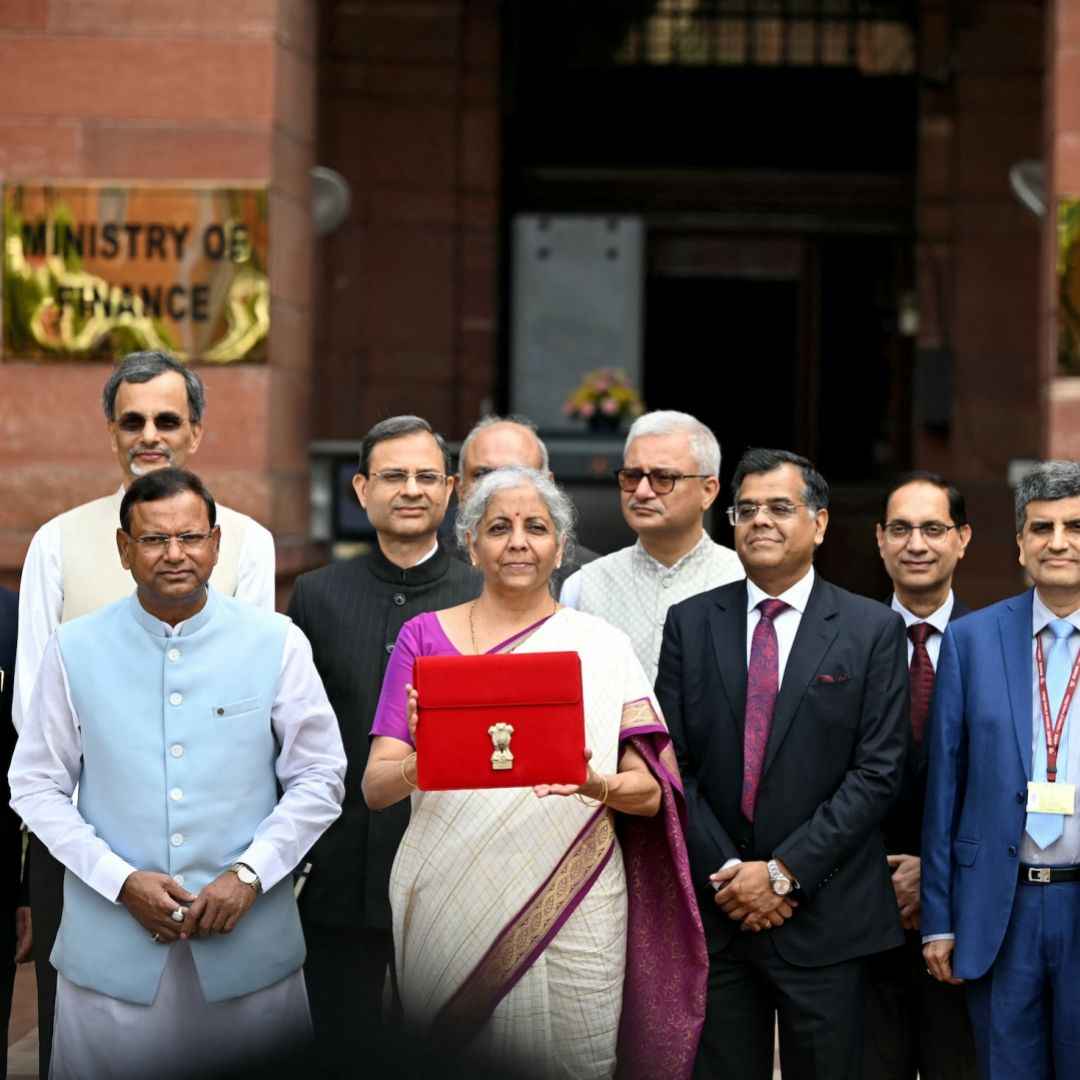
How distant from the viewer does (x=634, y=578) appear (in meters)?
5.02

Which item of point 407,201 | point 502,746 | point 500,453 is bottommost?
point 502,746

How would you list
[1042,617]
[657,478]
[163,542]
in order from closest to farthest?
1. [163,542]
2. [1042,617]
3. [657,478]

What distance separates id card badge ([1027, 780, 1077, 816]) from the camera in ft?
13.3

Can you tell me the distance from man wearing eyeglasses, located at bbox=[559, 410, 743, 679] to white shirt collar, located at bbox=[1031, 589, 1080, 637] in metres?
0.95

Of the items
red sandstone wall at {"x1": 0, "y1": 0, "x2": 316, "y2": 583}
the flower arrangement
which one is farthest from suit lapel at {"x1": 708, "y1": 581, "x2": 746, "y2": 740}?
the flower arrangement

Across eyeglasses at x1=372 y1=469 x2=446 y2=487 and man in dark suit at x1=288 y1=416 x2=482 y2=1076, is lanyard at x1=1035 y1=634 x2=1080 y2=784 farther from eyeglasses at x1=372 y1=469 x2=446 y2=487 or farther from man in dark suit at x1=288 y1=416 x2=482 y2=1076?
eyeglasses at x1=372 y1=469 x2=446 y2=487

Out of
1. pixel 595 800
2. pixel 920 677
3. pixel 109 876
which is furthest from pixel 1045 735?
pixel 109 876

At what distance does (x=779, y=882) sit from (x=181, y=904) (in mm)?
1363

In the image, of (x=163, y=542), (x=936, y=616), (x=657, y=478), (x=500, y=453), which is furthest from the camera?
(x=500, y=453)

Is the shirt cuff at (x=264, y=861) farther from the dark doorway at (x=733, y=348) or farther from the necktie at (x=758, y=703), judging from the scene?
the dark doorway at (x=733, y=348)

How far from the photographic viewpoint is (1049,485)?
13.7ft

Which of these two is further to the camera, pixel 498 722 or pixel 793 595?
pixel 793 595

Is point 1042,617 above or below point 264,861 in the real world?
above

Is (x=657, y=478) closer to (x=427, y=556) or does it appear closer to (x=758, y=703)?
(x=427, y=556)
